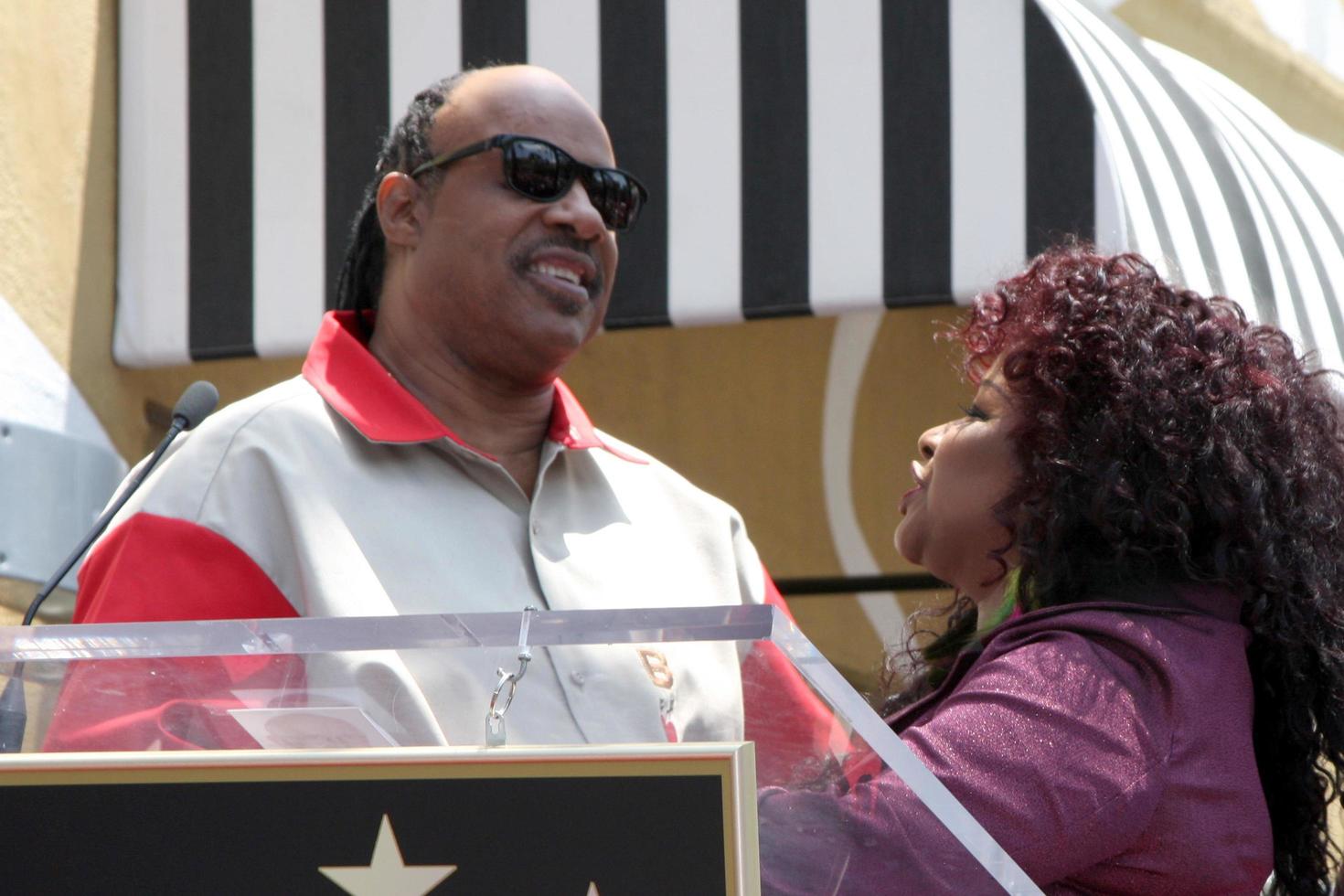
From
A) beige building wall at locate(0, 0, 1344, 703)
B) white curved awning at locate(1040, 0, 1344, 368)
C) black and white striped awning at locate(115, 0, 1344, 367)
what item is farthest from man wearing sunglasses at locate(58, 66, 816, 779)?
beige building wall at locate(0, 0, 1344, 703)

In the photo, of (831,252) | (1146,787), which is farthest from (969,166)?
(1146,787)

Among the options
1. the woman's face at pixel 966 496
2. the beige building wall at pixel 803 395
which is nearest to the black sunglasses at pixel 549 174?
the woman's face at pixel 966 496

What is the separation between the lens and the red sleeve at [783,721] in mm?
979

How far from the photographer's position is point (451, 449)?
6.59 feet

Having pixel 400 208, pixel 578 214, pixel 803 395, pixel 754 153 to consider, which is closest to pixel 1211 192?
pixel 754 153

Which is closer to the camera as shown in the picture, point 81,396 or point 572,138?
point 572,138

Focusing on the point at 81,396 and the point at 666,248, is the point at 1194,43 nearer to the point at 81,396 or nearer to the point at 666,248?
the point at 666,248

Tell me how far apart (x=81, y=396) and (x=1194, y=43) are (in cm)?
279

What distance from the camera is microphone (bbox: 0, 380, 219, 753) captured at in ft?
3.29

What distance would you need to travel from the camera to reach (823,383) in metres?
4.35

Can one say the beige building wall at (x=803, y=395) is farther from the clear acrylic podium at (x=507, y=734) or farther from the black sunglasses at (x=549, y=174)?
the clear acrylic podium at (x=507, y=734)

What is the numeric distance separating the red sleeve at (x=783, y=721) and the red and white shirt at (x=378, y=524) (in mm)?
795

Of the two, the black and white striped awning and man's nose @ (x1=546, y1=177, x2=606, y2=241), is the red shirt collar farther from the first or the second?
the black and white striped awning

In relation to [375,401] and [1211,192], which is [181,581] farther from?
[1211,192]
